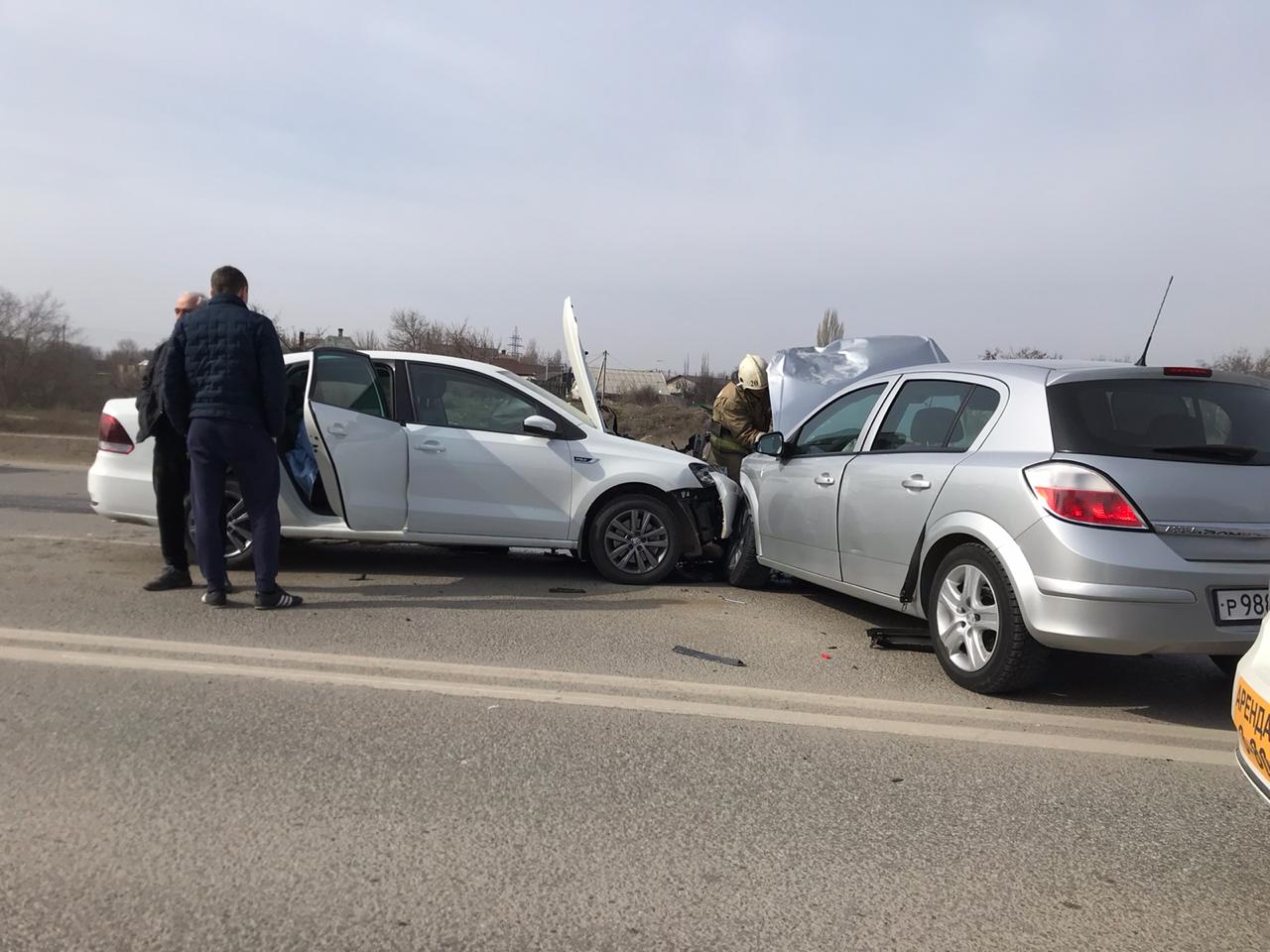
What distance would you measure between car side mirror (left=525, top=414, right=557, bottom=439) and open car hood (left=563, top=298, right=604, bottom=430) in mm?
479

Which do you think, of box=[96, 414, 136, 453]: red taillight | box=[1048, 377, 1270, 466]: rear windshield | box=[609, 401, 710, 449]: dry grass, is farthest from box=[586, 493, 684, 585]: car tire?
box=[609, 401, 710, 449]: dry grass

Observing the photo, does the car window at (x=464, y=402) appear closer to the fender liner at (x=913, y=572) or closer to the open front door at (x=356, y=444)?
the open front door at (x=356, y=444)

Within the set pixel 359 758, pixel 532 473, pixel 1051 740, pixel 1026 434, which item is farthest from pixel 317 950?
pixel 532 473

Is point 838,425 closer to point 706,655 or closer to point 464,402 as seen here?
point 706,655

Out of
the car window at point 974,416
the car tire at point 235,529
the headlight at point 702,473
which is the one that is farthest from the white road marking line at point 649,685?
the headlight at point 702,473

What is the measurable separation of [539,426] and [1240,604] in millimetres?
4351

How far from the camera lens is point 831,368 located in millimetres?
9406

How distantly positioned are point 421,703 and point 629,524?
294cm

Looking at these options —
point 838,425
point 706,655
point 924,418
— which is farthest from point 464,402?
point 924,418

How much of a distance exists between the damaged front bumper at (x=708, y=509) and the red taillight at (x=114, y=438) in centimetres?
382

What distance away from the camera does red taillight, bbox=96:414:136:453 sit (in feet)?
20.7

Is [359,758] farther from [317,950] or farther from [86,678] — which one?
[86,678]

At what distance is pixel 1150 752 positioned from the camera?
372 cm

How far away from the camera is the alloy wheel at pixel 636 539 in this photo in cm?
668
